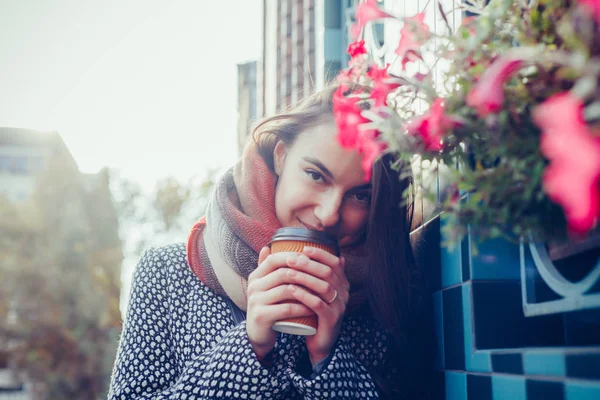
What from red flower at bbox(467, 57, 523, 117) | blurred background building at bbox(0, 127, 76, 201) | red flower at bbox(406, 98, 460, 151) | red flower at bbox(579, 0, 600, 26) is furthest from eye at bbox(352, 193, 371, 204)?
blurred background building at bbox(0, 127, 76, 201)

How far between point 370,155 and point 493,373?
25.5 inches

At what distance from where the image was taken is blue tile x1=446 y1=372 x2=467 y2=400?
1.45m

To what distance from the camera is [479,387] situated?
1.36 meters

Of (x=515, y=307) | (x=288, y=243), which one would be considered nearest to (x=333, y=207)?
(x=288, y=243)

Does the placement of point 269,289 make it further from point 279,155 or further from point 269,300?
point 279,155

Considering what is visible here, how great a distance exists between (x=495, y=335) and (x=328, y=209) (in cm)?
53

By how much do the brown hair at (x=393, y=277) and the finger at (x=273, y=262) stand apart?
33 cm

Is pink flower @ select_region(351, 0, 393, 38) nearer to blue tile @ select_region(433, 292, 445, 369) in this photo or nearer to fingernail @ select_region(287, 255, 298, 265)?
fingernail @ select_region(287, 255, 298, 265)

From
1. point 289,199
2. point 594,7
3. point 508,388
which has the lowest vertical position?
point 508,388

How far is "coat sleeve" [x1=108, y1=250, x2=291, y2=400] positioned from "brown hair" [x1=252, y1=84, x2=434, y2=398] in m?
0.36

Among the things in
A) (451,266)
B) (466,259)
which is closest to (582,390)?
(466,259)

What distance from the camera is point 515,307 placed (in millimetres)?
1356

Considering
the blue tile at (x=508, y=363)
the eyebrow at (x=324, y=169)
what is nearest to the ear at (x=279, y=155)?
the eyebrow at (x=324, y=169)

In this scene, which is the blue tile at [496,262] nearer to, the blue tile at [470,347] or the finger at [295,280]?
the blue tile at [470,347]
